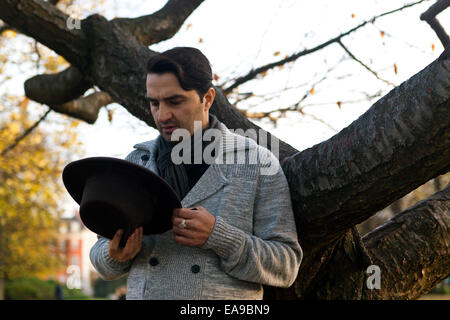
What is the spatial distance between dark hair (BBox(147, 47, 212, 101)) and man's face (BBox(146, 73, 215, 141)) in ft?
0.08

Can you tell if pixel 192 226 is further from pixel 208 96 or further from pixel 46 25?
pixel 46 25

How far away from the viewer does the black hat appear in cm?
201

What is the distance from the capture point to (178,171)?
2385 millimetres

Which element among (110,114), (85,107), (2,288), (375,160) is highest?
(2,288)

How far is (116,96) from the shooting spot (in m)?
3.63

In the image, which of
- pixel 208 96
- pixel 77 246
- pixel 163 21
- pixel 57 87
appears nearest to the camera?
pixel 208 96

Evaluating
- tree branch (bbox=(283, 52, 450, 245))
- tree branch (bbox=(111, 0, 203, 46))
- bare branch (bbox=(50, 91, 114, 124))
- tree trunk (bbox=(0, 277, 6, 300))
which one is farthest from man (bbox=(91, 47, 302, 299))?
tree trunk (bbox=(0, 277, 6, 300))

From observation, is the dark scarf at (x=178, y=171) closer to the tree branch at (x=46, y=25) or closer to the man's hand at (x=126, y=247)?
the man's hand at (x=126, y=247)

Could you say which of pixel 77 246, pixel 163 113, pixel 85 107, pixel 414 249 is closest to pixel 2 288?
pixel 85 107

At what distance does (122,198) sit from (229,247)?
470mm

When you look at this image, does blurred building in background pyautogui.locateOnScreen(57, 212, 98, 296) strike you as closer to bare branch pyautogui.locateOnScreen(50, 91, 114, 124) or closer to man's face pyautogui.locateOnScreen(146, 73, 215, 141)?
bare branch pyautogui.locateOnScreen(50, 91, 114, 124)

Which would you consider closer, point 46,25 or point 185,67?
point 185,67
